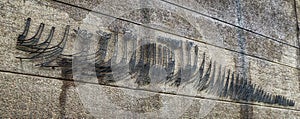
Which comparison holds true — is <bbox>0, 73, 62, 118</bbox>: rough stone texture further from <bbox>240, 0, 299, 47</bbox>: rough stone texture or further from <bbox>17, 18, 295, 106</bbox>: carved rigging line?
<bbox>240, 0, 299, 47</bbox>: rough stone texture

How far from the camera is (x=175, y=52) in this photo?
1.71 meters

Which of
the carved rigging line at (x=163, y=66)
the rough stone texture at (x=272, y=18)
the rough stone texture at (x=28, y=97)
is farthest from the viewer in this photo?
the rough stone texture at (x=272, y=18)

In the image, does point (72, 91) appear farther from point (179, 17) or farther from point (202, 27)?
point (202, 27)

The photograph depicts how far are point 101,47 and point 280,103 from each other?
132cm

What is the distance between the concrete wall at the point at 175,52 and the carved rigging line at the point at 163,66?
29 millimetres

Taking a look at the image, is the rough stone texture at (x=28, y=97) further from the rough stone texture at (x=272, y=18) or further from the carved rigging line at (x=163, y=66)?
the rough stone texture at (x=272, y=18)

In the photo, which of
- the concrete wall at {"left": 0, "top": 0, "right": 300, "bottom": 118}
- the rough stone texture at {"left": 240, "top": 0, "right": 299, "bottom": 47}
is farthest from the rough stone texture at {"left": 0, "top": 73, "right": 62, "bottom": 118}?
the rough stone texture at {"left": 240, "top": 0, "right": 299, "bottom": 47}

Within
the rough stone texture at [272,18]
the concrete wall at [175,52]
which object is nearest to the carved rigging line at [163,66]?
the concrete wall at [175,52]

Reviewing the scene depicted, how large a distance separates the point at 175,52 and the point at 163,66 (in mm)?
107

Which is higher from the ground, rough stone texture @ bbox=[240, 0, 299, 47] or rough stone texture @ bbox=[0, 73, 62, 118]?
rough stone texture @ bbox=[240, 0, 299, 47]

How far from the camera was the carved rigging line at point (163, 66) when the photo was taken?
1265 millimetres

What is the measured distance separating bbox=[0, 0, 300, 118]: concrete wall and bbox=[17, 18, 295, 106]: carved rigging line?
3 centimetres

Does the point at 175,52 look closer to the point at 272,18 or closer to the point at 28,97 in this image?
the point at 28,97

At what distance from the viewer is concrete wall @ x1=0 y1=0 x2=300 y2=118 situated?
47.8 inches
